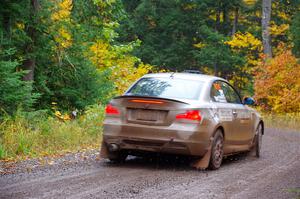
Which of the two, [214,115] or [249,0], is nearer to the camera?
[214,115]

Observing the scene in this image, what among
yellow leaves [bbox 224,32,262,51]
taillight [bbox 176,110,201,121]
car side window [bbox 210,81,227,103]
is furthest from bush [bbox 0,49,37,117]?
yellow leaves [bbox 224,32,262,51]

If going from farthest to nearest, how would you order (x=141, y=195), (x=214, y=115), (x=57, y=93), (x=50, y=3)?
(x=57, y=93) < (x=50, y=3) < (x=214, y=115) < (x=141, y=195)

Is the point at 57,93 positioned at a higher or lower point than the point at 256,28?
lower

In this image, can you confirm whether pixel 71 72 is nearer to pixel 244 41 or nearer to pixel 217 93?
pixel 217 93

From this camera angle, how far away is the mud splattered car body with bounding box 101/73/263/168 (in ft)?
31.0

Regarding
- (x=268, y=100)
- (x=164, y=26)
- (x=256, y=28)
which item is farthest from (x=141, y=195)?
(x=164, y=26)

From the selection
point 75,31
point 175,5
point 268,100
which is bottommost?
point 268,100

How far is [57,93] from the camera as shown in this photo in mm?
18453

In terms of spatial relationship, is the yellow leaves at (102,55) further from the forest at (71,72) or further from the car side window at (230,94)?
the car side window at (230,94)

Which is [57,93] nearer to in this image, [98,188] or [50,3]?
[50,3]

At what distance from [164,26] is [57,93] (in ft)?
97.0

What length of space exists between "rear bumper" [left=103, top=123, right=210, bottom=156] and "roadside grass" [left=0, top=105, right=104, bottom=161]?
2.22 metres

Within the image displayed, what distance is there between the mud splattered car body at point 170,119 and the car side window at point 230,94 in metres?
0.49

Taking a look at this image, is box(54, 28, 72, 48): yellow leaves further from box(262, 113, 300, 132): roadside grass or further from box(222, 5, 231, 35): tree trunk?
box(222, 5, 231, 35): tree trunk
